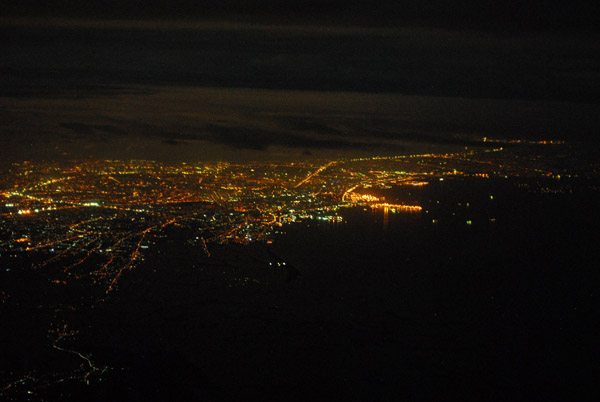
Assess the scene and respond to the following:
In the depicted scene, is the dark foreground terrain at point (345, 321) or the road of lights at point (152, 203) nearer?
the dark foreground terrain at point (345, 321)

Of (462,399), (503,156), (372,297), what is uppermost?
(503,156)

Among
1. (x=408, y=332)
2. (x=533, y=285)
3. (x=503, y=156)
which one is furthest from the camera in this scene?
(x=503, y=156)

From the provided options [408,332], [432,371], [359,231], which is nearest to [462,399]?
[432,371]

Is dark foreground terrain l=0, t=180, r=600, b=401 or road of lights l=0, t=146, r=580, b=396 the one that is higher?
road of lights l=0, t=146, r=580, b=396

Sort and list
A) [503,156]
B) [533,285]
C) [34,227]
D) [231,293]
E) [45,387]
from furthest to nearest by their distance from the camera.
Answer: [503,156] → [34,227] → [533,285] → [231,293] → [45,387]

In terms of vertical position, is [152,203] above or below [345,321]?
above

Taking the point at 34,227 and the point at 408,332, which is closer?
the point at 408,332

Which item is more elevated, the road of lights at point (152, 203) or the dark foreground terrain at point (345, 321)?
the road of lights at point (152, 203)

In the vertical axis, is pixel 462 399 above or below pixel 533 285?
below

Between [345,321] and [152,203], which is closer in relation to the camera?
[345,321]

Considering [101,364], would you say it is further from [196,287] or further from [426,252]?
[426,252]

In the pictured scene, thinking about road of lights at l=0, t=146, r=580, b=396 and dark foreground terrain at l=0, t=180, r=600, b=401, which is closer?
dark foreground terrain at l=0, t=180, r=600, b=401
